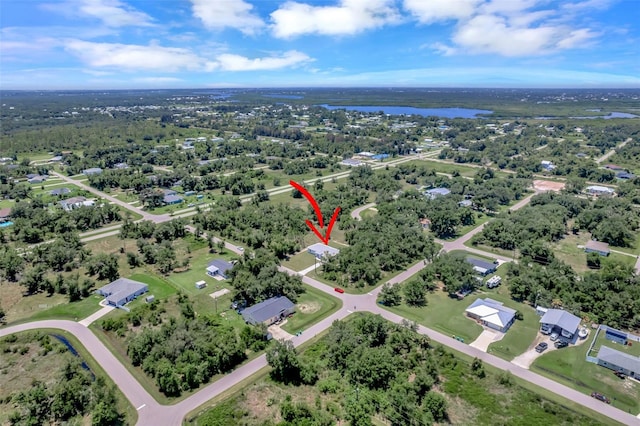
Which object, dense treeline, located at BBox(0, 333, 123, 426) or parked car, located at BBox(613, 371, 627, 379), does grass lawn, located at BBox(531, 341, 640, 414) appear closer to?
parked car, located at BBox(613, 371, 627, 379)

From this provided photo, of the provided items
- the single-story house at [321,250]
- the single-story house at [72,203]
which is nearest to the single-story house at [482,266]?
the single-story house at [321,250]

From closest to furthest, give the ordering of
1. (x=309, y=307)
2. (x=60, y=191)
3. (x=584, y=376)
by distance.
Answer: (x=584, y=376) → (x=309, y=307) → (x=60, y=191)

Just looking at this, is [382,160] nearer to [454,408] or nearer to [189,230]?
[189,230]

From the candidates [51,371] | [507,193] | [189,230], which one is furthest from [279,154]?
[51,371]

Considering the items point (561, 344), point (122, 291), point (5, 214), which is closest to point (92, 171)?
point (5, 214)

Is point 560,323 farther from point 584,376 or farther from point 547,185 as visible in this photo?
point 547,185

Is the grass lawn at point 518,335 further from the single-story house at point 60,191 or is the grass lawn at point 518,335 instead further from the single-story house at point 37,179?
the single-story house at point 37,179

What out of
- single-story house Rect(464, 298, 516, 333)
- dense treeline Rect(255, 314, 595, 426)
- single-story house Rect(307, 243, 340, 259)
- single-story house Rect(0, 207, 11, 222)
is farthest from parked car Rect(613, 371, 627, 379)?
single-story house Rect(0, 207, 11, 222)
